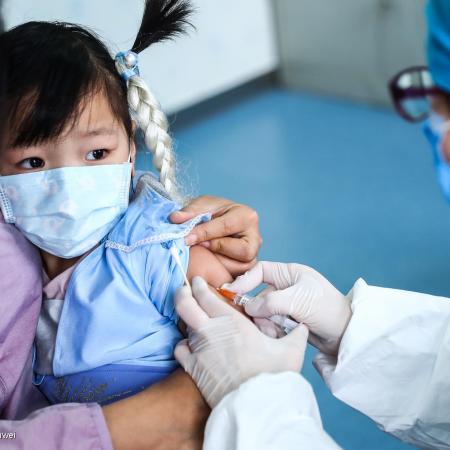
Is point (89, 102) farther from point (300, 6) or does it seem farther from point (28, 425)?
point (300, 6)

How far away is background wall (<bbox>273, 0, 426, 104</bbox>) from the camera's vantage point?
3.80 metres

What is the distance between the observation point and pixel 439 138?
3.53 feet

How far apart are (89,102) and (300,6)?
3271 mm

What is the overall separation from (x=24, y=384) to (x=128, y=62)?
650 millimetres

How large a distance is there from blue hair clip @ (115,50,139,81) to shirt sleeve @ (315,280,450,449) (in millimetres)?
624

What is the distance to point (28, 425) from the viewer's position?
1116mm

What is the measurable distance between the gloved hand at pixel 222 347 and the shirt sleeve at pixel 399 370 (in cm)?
13

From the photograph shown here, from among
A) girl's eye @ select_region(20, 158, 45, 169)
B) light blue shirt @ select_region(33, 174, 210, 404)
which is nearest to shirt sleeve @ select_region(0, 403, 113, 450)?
light blue shirt @ select_region(33, 174, 210, 404)

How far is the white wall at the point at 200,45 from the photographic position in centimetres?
349

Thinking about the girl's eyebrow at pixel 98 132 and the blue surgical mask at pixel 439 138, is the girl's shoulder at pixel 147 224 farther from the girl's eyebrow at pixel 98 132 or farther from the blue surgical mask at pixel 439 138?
the blue surgical mask at pixel 439 138

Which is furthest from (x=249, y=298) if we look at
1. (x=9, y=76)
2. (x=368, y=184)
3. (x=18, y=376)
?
(x=368, y=184)

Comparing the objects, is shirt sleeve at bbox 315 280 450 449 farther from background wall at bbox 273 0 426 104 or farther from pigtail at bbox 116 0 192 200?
background wall at bbox 273 0 426 104

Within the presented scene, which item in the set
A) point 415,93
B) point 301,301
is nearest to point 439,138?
point 415,93

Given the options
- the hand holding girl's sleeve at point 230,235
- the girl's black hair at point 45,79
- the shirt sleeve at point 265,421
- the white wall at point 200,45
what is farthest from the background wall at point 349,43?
the shirt sleeve at point 265,421
